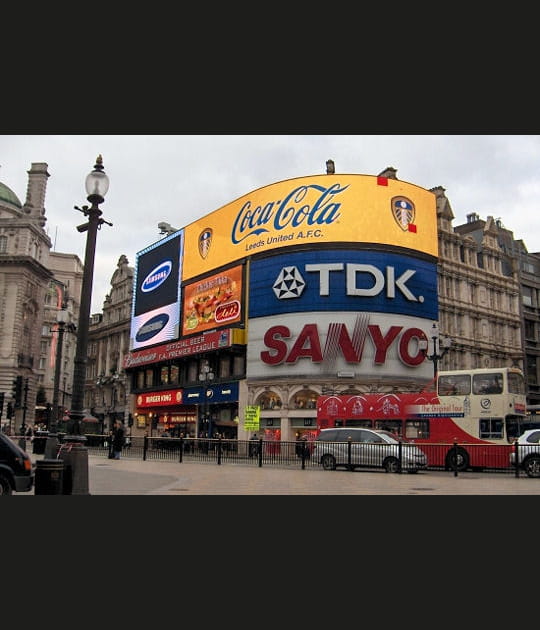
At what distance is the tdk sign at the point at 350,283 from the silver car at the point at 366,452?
69.6 ft

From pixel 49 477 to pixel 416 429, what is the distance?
2215cm

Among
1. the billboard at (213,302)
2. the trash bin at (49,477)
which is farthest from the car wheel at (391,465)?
the billboard at (213,302)

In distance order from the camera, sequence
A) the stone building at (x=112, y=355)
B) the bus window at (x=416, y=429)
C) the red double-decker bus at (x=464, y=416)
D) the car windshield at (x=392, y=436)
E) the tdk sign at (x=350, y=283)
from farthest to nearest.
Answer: the stone building at (x=112, y=355) < the tdk sign at (x=350, y=283) < the bus window at (x=416, y=429) < the red double-decker bus at (x=464, y=416) < the car windshield at (x=392, y=436)

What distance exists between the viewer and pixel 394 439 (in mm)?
28281

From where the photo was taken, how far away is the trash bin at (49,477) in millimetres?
11461

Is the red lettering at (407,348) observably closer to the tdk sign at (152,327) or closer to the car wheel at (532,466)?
the car wheel at (532,466)

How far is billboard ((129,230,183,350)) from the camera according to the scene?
213 ft

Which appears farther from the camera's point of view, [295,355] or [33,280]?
[33,280]

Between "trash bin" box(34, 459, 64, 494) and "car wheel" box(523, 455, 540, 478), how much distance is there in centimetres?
1910

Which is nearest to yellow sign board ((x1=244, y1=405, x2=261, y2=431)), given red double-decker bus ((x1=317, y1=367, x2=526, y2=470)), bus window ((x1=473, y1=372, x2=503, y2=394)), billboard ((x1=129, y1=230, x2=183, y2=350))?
billboard ((x1=129, y1=230, x2=183, y2=350))

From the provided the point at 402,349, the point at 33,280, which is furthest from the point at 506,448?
the point at 33,280

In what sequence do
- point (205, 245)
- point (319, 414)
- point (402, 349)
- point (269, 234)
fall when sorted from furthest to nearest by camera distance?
point (205, 245) < point (269, 234) < point (402, 349) < point (319, 414)

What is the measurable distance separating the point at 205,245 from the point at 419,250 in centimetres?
2071

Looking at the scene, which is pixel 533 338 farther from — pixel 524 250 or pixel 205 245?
pixel 205 245
